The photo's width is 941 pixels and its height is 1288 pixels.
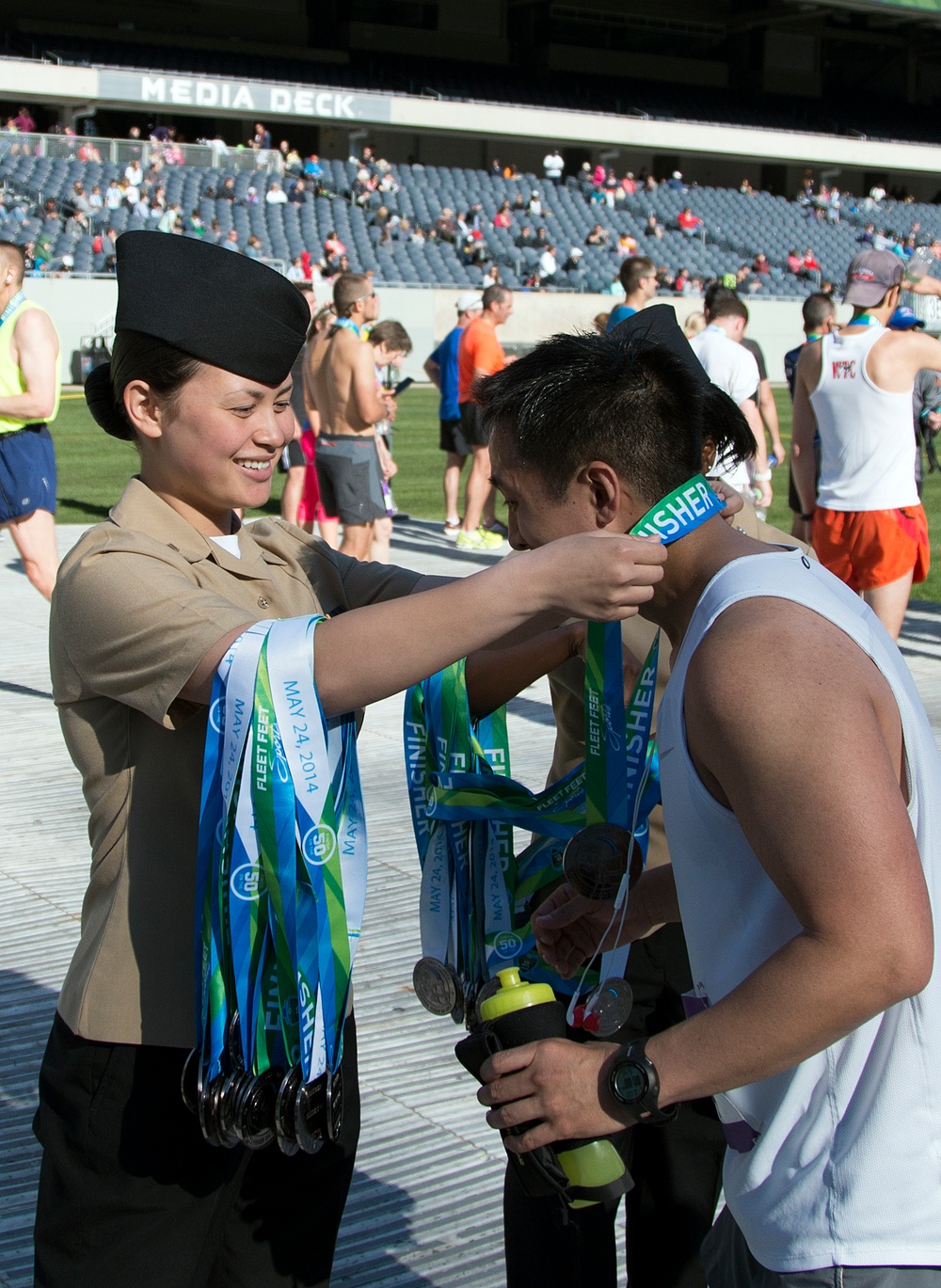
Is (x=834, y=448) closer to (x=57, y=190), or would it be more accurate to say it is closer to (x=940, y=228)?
(x=57, y=190)

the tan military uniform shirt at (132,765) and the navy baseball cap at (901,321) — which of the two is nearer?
the tan military uniform shirt at (132,765)

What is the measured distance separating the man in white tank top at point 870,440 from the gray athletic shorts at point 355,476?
3.46 m

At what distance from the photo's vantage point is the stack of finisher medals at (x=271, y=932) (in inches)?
71.9

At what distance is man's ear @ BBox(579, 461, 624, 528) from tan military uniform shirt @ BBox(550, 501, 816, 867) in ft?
1.93

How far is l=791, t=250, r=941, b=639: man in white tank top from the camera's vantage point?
21.7ft

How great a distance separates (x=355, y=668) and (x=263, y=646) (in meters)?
0.12

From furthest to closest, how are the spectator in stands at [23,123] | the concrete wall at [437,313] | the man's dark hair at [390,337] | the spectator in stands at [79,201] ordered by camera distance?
the spectator in stands at [23,123] → the spectator in stands at [79,201] → the concrete wall at [437,313] → the man's dark hair at [390,337]

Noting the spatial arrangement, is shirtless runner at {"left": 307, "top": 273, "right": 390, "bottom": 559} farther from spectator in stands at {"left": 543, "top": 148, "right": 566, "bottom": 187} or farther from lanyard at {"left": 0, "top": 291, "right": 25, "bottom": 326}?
spectator in stands at {"left": 543, "top": 148, "right": 566, "bottom": 187}

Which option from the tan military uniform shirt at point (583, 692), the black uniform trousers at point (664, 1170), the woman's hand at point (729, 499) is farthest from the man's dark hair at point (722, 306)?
the black uniform trousers at point (664, 1170)

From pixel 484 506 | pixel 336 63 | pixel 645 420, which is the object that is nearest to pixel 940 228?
pixel 336 63

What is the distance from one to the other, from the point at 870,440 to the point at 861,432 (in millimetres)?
60

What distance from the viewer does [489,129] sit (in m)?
48.4

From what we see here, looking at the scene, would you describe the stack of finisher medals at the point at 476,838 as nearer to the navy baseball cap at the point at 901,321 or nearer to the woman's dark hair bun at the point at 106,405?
the woman's dark hair bun at the point at 106,405

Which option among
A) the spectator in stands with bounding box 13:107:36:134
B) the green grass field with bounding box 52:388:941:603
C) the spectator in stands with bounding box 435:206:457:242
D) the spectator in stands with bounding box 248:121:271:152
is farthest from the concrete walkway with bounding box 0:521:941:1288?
the spectator in stands with bounding box 248:121:271:152
